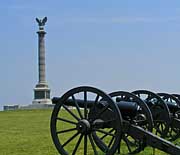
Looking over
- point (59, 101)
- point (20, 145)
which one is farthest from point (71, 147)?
point (59, 101)

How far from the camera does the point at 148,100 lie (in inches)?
557

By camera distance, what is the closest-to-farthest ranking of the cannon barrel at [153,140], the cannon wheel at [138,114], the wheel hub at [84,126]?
1. the cannon barrel at [153,140]
2. the wheel hub at [84,126]
3. the cannon wheel at [138,114]

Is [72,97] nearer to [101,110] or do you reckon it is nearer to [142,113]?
[101,110]

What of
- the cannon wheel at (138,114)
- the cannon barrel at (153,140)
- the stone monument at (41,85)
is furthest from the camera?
the stone monument at (41,85)

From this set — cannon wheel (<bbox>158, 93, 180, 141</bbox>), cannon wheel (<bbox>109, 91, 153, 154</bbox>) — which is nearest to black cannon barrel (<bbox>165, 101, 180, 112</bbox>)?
cannon wheel (<bbox>158, 93, 180, 141</bbox>)

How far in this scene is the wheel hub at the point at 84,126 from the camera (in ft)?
34.9

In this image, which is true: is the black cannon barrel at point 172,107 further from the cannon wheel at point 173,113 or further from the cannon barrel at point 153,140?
the cannon barrel at point 153,140

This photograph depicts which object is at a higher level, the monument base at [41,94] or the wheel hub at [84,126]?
the wheel hub at [84,126]

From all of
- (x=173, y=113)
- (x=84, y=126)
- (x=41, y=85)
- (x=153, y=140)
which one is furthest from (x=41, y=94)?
(x=153, y=140)

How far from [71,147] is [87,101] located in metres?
3.49

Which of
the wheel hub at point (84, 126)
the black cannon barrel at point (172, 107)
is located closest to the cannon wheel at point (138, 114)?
the wheel hub at point (84, 126)

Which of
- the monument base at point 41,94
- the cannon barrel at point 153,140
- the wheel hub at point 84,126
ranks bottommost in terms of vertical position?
the monument base at point 41,94

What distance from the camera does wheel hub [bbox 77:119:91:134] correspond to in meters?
10.6

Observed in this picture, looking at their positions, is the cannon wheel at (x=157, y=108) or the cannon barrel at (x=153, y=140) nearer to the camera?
the cannon barrel at (x=153, y=140)
